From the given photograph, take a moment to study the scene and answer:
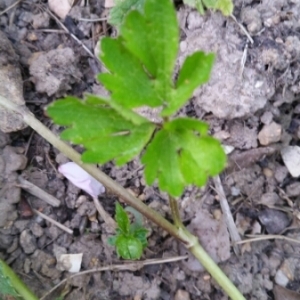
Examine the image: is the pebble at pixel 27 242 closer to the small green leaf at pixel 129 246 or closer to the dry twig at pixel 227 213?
the small green leaf at pixel 129 246

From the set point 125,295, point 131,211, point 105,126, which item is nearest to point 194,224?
point 131,211

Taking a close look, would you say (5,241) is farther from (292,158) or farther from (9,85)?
(292,158)

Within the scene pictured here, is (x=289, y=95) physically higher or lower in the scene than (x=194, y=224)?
higher

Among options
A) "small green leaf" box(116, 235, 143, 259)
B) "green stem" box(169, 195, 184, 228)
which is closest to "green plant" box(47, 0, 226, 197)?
"green stem" box(169, 195, 184, 228)

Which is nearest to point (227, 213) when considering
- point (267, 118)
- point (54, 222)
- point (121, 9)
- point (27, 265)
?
point (267, 118)

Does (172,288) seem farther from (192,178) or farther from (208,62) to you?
(208,62)

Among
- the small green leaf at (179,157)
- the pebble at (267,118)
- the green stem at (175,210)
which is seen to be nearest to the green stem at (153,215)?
the green stem at (175,210)
